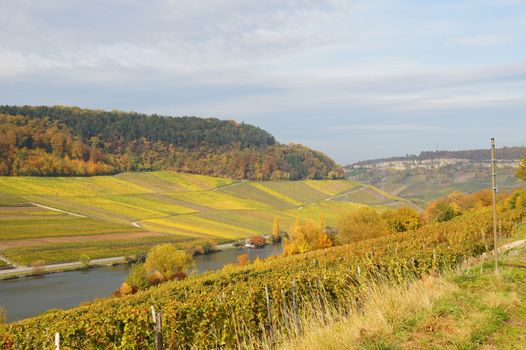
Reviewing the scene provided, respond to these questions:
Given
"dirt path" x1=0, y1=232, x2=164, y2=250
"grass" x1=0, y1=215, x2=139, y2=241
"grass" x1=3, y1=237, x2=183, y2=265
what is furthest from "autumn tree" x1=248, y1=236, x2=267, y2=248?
"grass" x1=0, y1=215, x2=139, y2=241

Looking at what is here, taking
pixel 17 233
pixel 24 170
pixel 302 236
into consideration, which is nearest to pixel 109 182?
pixel 24 170

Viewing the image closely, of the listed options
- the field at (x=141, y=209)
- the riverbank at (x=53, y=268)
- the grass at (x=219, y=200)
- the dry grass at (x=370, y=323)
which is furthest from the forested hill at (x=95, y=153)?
the dry grass at (x=370, y=323)

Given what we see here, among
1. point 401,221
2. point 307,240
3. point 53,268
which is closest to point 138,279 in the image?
point 53,268

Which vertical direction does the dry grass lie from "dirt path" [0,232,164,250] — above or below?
above

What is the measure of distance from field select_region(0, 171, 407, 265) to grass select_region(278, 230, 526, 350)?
238 feet

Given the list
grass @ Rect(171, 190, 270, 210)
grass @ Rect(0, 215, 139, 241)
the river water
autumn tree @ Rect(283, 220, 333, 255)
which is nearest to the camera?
the river water

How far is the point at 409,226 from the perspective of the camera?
68625 mm

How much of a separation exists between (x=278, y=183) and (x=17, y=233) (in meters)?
106

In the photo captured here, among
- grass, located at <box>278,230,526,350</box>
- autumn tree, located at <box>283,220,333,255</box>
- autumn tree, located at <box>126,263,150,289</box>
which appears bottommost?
autumn tree, located at <box>126,263,150,289</box>

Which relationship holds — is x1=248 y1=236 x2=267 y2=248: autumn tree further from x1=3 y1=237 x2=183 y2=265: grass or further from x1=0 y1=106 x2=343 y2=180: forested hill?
x1=0 y1=106 x2=343 y2=180: forested hill

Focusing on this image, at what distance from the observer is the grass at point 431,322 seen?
707 centimetres

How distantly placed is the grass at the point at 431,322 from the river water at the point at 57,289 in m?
46.1

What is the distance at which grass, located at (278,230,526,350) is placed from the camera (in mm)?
7074

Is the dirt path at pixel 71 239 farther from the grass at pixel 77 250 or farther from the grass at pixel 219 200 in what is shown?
the grass at pixel 219 200
